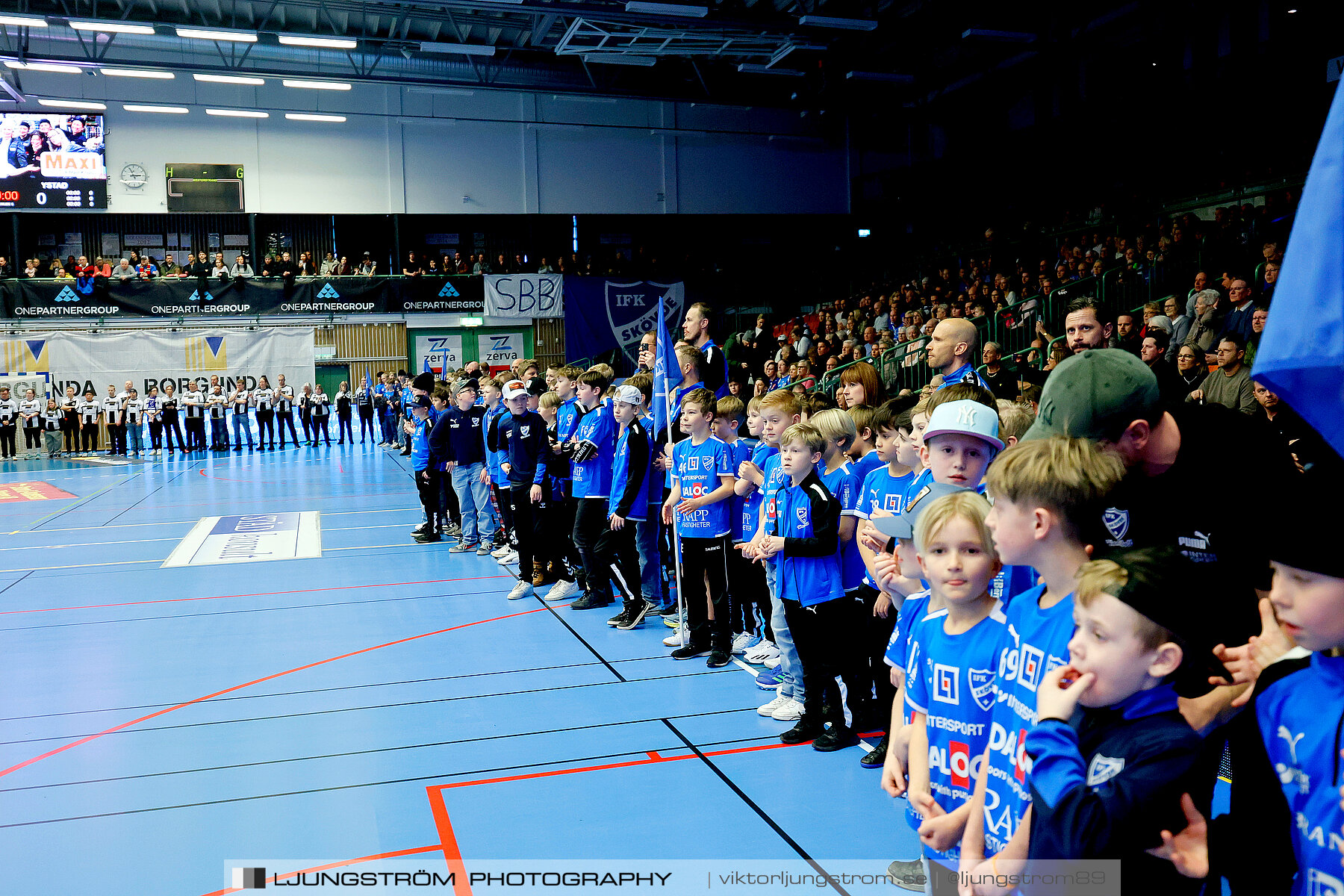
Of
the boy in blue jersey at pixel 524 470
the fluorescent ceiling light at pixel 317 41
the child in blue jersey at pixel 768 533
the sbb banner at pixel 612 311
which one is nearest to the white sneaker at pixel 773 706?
the child in blue jersey at pixel 768 533

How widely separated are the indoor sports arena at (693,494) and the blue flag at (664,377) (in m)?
0.06

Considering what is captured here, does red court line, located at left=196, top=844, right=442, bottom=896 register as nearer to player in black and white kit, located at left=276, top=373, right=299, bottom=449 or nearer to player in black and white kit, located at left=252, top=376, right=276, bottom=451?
player in black and white kit, located at left=252, top=376, right=276, bottom=451

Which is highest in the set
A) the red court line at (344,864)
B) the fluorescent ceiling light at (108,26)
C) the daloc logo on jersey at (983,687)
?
the fluorescent ceiling light at (108,26)

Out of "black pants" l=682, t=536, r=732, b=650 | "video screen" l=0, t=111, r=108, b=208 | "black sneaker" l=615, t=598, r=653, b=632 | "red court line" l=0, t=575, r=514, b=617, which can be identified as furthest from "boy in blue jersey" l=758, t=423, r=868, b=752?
"video screen" l=0, t=111, r=108, b=208

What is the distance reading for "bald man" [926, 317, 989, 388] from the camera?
5.16 metres

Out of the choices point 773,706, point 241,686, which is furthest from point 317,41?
point 773,706

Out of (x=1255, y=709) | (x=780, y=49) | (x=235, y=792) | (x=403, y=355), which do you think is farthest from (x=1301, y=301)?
(x=403, y=355)

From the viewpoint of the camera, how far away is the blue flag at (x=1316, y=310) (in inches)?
49.6

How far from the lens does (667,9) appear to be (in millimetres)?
17172

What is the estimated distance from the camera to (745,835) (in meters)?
3.79

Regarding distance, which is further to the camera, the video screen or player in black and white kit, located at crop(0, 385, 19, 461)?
the video screen

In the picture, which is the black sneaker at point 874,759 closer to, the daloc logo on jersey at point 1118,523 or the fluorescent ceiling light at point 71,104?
the daloc logo on jersey at point 1118,523

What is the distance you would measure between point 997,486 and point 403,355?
2678 centimetres

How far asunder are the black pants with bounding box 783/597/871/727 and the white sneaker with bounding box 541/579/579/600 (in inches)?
147
